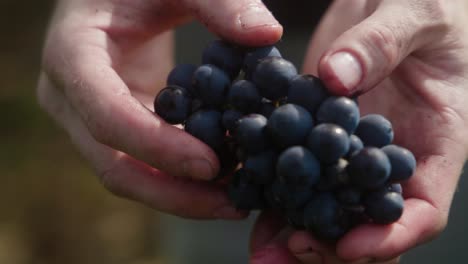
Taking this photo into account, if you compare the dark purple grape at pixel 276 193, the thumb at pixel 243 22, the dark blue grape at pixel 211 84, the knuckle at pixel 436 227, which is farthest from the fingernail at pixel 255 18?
the knuckle at pixel 436 227

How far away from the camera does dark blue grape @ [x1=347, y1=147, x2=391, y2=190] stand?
1.00m

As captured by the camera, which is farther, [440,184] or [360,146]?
[440,184]

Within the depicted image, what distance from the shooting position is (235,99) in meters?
1.13

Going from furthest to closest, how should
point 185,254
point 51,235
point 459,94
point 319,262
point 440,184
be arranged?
point 51,235 → point 185,254 → point 459,94 → point 440,184 → point 319,262

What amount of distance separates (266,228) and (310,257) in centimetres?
19

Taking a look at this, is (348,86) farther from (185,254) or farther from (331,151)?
(185,254)

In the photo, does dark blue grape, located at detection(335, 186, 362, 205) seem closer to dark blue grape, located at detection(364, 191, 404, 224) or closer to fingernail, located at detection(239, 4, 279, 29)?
dark blue grape, located at detection(364, 191, 404, 224)

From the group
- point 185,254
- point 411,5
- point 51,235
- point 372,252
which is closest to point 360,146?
point 372,252

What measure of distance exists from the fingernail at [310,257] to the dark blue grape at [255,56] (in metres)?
0.38

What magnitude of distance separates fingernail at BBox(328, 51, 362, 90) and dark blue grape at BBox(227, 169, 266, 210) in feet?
0.89

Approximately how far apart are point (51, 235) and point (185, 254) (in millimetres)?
1123

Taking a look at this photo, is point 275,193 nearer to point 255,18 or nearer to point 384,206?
point 384,206

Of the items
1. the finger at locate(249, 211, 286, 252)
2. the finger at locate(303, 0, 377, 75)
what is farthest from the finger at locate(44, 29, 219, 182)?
the finger at locate(303, 0, 377, 75)

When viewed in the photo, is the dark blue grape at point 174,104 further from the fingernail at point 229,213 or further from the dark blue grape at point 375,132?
the dark blue grape at point 375,132
